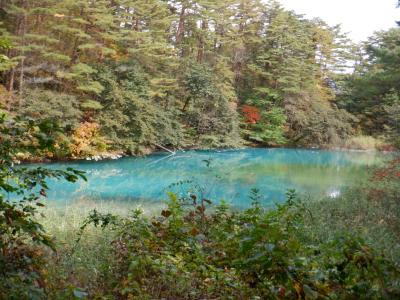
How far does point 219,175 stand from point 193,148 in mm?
9244

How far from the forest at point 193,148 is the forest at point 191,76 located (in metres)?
0.10

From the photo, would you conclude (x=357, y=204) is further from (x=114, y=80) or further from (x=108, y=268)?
(x=114, y=80)

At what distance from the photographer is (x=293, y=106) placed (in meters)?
27.2

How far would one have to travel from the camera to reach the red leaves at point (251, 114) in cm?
2666

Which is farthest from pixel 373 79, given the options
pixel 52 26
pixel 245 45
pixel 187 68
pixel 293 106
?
pixel 52 26

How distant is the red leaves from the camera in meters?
26.7

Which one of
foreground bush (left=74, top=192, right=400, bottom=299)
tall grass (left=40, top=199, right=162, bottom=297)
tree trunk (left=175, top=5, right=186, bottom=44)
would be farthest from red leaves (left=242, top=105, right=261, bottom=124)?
foreground bush (left=74, top=192, right=400, bottom=299)

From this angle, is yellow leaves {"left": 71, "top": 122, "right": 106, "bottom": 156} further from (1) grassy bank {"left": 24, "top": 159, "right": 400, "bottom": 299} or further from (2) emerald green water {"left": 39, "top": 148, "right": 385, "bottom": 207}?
(1) grassy bank {"left": 24, "top": 159, "right": 400, "bottom": 299}

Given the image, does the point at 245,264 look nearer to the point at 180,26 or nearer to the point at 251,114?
the point at 180,26

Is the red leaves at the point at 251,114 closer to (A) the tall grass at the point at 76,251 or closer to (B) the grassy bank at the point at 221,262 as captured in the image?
(A) the tall grass at the point at 76,251

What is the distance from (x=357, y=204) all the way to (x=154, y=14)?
1612 centimetres

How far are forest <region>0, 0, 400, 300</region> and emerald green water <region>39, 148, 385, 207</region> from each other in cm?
18

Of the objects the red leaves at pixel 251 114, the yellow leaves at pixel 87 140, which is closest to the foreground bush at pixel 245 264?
the yellow leaves at pixel 87 140

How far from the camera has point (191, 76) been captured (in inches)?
865
